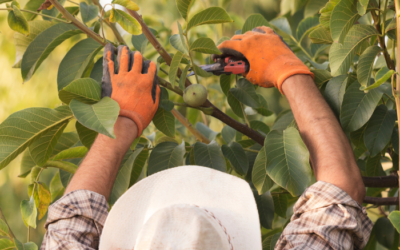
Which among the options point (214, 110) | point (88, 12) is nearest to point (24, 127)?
point (88, 12)

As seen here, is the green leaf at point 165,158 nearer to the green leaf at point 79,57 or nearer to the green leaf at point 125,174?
the green leaf at point 125,174

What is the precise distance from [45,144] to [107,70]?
11.6 inches

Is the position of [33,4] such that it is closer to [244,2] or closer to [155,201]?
[155,201]

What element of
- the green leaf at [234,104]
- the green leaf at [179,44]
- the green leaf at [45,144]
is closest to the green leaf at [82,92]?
the green leaf at [45,144]

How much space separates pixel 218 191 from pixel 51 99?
3.65m

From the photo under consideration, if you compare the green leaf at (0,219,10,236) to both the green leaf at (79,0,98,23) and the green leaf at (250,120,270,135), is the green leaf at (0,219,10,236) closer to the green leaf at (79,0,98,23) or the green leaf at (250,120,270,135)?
the green leaf at (79,0,98,23)

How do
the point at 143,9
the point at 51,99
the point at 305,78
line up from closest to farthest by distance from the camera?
the point at 305,78 → the point at 51,99 → the point at 143,9

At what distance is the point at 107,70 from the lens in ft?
3.40

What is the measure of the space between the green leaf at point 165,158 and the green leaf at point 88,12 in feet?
1.58

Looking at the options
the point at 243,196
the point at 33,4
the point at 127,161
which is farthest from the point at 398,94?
the point at 33,4

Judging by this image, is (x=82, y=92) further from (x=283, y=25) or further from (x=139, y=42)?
(x=283, y=25)

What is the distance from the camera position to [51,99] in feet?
13.2

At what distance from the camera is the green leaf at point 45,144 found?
3.47ft

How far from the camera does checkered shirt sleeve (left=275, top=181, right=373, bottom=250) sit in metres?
0.77
